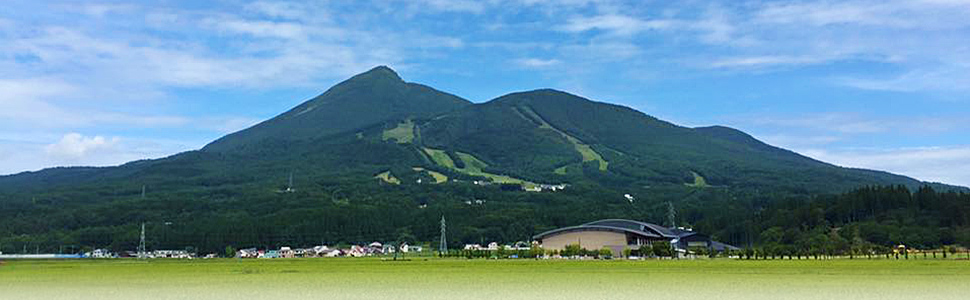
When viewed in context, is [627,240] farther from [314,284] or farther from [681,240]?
[314,284]

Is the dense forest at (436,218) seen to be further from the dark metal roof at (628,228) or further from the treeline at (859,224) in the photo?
the dark metal roof at (628,228)

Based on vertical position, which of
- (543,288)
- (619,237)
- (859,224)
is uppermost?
(859,224)

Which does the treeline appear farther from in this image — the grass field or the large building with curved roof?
the grass field

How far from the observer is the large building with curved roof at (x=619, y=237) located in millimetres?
124688

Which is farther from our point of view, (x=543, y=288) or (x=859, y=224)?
(x=859, y=224)

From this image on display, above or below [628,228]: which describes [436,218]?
above

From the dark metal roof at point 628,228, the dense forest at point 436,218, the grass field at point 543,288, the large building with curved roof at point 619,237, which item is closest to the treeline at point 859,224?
the dense forest at point 436,218

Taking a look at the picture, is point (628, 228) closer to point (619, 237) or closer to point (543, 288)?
point (619, 237)

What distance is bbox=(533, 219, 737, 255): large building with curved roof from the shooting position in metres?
125

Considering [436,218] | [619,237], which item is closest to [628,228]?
[619,237]

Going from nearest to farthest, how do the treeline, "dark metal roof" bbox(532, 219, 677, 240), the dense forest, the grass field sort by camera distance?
1. the grass field
2. the treeline
3. the dense forest
4. "dark metal roof" bbox(532, 219, 677, 240)

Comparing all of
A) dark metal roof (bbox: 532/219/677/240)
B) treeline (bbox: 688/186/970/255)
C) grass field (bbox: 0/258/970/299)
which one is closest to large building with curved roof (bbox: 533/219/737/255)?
dark metal roof (bbox: 532/219/677/240)

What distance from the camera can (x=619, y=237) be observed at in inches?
4951

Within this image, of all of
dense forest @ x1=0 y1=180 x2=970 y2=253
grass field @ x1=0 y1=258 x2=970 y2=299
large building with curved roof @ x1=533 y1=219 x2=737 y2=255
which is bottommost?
grass field @ x1=0 y1=258 x2=970 y2=299
